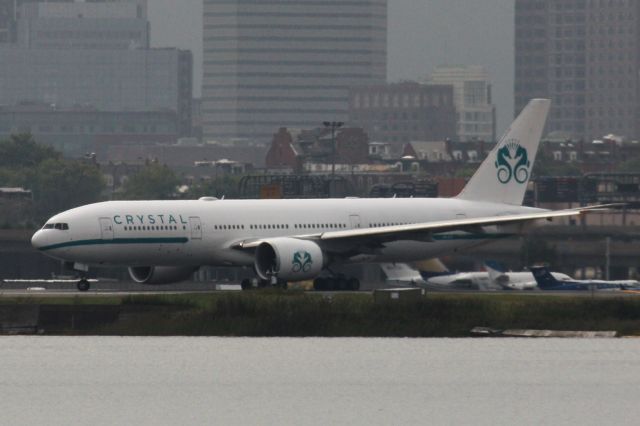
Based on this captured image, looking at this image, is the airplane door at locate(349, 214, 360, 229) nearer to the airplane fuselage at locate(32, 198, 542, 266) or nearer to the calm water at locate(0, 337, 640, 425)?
the airplane fuselage at locate(32, 198, 542, 266)

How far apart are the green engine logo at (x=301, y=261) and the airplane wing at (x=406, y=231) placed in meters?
1.74

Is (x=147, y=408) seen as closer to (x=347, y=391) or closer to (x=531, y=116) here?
(x=347, y=391)

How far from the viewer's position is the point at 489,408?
56.6 m

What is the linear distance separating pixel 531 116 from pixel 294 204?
14.0 m

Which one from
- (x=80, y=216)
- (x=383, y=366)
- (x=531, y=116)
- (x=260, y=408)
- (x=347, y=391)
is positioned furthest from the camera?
(x=531, y=116)

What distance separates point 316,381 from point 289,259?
79.7 ft

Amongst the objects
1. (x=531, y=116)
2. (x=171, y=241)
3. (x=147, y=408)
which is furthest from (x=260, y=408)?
(x=531, y=116)

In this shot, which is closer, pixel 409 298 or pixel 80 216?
pixel 409 298

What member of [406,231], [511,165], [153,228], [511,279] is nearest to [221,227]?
[153,228]

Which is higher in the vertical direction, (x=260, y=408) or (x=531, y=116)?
(x=531, y=116)

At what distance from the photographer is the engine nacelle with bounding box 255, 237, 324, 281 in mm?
87312

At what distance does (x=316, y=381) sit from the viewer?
63.3 m

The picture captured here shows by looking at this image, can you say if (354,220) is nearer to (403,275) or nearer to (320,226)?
(320,226)

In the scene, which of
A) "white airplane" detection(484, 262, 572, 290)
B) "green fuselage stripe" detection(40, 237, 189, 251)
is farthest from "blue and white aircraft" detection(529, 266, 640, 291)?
"green fuselage stripe" detection(40, 237, 189, 251)
